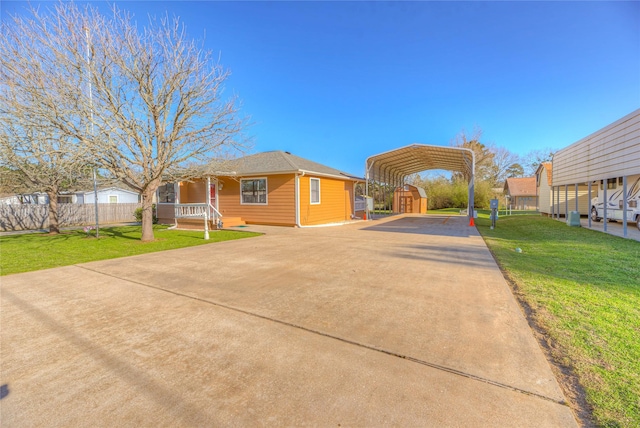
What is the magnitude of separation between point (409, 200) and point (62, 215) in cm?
2539

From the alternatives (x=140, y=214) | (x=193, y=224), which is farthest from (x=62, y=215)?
(x=193, y=224)

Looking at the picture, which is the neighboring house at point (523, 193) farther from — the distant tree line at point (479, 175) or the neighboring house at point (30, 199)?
the neighboring house at point (30, 199)

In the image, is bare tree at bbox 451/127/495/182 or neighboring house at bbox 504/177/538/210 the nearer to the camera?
neighboring house at bbox 504/177/538/210

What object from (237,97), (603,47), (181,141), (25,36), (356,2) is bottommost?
(181,141)

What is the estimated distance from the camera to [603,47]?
10.7 m

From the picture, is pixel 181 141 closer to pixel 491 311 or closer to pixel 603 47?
pixel 491 311

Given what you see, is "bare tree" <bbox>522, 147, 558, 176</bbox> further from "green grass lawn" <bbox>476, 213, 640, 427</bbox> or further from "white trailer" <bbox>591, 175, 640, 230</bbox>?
"green grass lawn" <bbox>476, 213, 640, 427</bbox>

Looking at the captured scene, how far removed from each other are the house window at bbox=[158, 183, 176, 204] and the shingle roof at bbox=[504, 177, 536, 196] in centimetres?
3770

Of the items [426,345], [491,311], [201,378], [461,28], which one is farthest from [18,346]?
[461,28]

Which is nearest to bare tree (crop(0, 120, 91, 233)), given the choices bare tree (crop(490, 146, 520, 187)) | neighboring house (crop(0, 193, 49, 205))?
neighboring house (crop(0, 193, 49, 205))

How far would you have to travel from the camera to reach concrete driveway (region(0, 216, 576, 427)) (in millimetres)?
1790

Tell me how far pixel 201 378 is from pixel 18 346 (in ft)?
6.68

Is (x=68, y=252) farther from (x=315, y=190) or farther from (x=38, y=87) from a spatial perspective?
(x=315, y=190)

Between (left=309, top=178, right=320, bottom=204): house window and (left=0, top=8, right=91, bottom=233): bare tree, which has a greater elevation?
(left=0, top=8, right=91, bottom=233): bare tree
